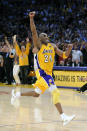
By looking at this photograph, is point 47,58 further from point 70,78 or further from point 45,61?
point 70,78

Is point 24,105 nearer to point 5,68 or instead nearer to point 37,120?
point 37,120

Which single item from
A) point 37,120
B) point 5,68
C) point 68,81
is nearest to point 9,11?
point 5,68

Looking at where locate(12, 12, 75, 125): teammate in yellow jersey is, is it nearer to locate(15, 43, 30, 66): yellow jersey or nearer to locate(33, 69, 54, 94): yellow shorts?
locate(33, 69, 54, 94): yellow shorts

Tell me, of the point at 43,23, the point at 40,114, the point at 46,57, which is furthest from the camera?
the point at 43,23

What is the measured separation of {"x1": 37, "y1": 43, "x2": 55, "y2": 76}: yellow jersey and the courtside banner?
704cm

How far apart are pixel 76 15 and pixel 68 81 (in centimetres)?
1047

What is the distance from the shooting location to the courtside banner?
14703mm

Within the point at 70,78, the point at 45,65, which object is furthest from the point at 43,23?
the point at 45,65

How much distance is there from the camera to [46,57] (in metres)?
7.59

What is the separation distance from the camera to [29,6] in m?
29.4

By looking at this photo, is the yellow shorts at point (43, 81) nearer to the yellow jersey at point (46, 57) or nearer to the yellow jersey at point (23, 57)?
the yellow jersey at point (46, 57)

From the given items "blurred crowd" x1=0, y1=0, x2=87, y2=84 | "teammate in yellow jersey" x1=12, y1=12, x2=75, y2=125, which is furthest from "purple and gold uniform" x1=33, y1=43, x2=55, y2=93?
"blurred crowd" x1=0, y1=0, x2=87, y2=84

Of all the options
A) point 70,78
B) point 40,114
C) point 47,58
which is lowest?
point 70,78

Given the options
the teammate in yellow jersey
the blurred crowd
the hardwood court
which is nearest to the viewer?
the hardwood court
